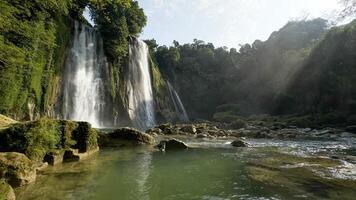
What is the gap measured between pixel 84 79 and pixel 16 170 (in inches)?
1438

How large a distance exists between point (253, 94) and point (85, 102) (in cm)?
5344

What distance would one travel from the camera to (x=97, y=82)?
46.9 meters

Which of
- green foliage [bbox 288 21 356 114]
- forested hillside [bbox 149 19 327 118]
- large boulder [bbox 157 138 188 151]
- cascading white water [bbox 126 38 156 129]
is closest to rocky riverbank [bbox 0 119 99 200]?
large boulder [bbox 157 138 188 151]

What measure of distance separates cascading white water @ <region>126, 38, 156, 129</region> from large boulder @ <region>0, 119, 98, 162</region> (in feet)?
119

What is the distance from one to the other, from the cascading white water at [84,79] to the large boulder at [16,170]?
1228 inches

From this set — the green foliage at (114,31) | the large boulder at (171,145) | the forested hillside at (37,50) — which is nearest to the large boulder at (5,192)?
the large boulder at (171,145)

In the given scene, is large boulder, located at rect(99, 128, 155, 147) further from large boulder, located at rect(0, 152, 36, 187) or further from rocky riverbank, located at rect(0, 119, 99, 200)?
large boulder, located at rect(0, 152, 36, 187)

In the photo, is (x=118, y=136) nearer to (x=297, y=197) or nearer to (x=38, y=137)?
(x=38, y=137)

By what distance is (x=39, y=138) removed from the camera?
1237cm

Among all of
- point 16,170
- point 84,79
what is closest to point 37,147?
point 16,170

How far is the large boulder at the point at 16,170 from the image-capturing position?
9009mm

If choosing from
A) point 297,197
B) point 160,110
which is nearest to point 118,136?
point 297,197

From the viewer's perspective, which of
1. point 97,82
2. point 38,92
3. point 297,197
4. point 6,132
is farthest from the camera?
point 97,82

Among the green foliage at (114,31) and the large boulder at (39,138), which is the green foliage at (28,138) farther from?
the green foliage at (114,31)
